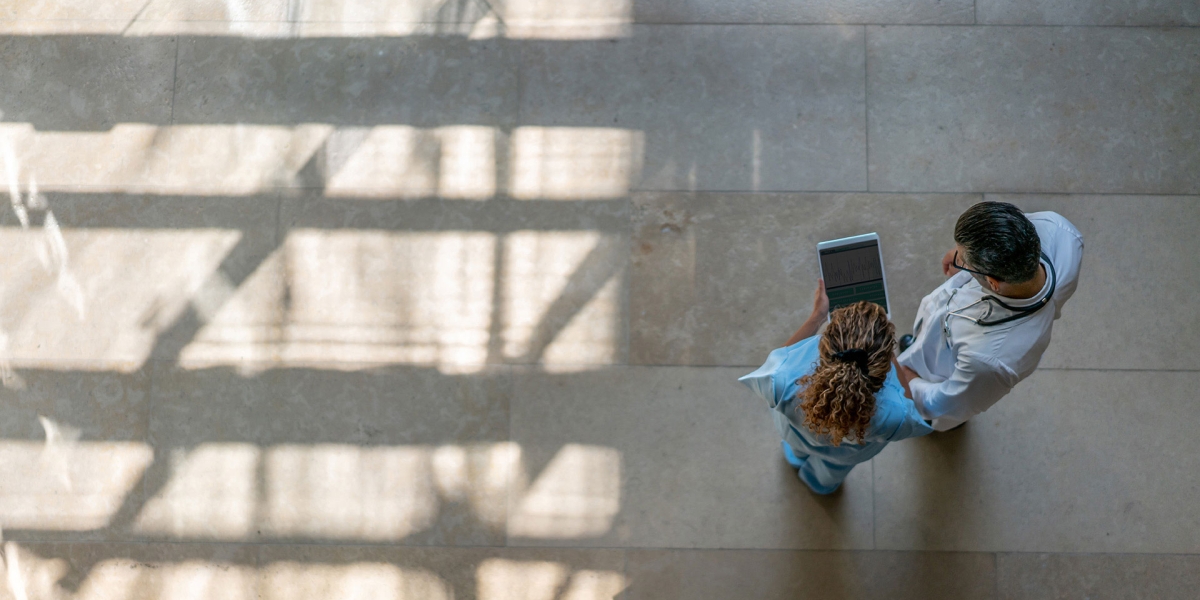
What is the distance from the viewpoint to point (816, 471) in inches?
113

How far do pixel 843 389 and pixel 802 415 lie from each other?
27cm

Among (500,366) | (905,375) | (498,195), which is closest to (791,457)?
(905,375)

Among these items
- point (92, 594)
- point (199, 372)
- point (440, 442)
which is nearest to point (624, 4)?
point (440, 442)

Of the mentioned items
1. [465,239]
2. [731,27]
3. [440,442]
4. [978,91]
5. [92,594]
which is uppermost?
[731,27]

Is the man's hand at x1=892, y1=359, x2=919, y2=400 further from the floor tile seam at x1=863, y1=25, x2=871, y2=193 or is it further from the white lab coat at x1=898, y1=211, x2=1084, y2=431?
the floor tile seam at x1=863, y1=25, x2=871, y2=193

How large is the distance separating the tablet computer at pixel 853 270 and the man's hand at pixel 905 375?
341 millimetres

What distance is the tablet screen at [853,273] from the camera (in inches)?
116

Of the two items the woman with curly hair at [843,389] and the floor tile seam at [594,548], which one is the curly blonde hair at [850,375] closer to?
the woman with curly hair at [843,389]

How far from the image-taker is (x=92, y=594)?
10.5 feet

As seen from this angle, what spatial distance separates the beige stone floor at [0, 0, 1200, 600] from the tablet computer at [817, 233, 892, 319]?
0.74 feet

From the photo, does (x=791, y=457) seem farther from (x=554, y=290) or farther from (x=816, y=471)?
(x=554, y=290)

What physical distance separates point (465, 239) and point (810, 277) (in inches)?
61.9

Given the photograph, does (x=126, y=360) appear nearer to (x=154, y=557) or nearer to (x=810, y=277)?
(x=154, y=557)

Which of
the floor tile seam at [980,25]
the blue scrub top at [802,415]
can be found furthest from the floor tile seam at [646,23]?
the blue scrub top at [802,415]
